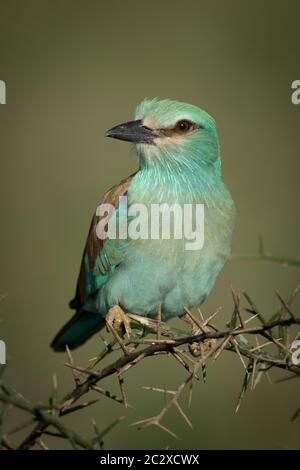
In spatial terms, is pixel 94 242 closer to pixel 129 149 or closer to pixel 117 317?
pixel 117 317

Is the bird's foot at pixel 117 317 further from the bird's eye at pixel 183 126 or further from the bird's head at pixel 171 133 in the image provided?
the bird's eye at pixel 183 126

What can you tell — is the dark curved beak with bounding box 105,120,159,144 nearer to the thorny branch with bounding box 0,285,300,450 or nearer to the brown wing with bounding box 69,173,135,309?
the brown wing with bounding box 69,173,135,309

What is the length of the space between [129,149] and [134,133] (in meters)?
1.02

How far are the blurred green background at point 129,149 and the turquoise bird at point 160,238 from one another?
69cm

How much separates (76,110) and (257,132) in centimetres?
118

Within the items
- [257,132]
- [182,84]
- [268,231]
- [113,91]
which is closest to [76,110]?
[113,91]

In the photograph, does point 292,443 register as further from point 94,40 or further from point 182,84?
point 94,40

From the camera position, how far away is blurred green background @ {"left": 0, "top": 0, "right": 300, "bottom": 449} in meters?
4.30

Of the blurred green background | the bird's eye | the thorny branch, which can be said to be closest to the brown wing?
the bird's eye

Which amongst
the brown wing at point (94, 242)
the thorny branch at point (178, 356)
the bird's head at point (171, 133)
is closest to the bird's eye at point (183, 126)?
the bird's head at point (171, 133)

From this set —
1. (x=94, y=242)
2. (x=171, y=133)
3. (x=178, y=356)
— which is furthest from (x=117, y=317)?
(x=178, y=356)

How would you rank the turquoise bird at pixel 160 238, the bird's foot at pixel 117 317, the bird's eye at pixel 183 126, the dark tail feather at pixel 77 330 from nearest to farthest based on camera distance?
the bird's foot at pixel 117 317
the turquoise bird at pixel 160 238
the bird's eye at pixel 183 126
the dark tail feather at pixel 77 330

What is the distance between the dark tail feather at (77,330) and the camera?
394 cm

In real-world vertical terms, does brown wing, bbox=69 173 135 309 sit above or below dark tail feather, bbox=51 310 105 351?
above
